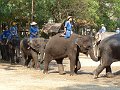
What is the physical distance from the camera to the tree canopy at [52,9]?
26083 millimetres

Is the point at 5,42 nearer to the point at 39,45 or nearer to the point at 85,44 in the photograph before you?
the point at 39,45

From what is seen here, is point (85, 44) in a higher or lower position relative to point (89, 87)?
higher

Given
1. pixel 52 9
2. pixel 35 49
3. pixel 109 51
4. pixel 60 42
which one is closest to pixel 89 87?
pixel 109 51

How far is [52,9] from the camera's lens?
34.4 meters

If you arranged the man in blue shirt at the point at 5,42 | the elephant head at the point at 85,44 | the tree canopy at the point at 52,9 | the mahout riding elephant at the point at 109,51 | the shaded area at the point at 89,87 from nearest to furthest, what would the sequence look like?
the shaded area at the point at 89,87 → the mahout riding elephant at the point at 109,51 → the elephant head at the point at 85,44 → the man in blue shirt at the point at 5,42 → the tree canopy at the point at 52,9

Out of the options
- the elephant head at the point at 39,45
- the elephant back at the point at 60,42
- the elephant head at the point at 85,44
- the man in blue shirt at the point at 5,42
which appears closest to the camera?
the elephant head at the point at 85,44

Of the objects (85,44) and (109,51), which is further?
(85,44)

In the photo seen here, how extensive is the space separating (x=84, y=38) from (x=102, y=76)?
169cm

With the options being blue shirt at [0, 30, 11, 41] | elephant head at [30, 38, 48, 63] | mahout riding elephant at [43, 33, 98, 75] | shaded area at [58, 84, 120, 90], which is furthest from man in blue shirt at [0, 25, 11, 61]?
shaded area at [58, 84, 120, 90]

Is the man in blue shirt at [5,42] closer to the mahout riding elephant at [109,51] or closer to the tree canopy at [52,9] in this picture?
the tree canopy at [52,9]

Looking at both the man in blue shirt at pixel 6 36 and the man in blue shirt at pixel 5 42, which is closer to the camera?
the man in blue shirt at pixel 6 36

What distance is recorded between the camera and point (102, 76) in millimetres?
17047

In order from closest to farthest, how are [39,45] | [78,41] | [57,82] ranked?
[57,82], [78,41], [39,45]

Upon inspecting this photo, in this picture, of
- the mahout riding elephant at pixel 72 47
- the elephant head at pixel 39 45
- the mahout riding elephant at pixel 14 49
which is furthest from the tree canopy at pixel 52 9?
the mahout riding elephant at pixel 72 47
